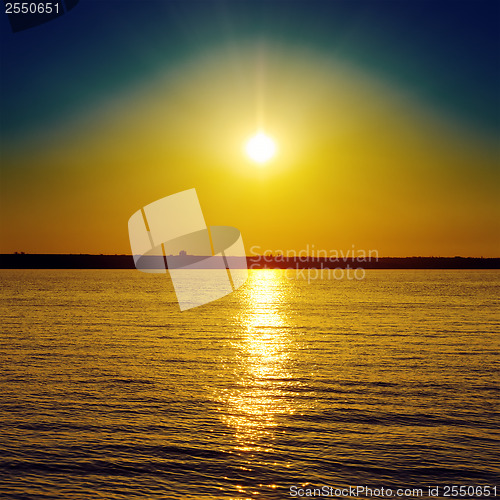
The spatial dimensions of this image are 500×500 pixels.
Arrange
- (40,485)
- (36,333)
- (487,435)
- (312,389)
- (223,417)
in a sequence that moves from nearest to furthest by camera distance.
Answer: (40,485) → (487,435) → (223,417) → (312,389) → (36,333)

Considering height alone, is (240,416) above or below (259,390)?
below

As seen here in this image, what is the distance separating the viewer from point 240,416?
1939cm

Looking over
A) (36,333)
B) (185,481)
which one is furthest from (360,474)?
(36,333)

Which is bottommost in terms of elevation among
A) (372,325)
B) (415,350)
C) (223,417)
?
(223,417)

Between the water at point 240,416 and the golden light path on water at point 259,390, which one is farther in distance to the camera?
the golden light path on water at point 259,390

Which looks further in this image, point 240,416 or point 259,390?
point 259,390

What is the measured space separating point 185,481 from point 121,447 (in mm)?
3168

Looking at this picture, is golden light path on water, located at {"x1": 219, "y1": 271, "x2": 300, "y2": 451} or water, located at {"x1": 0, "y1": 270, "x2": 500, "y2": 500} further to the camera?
golden light path on water, located at {"x1": 219, "y1": 271, "x2": 300, "y2": 451}

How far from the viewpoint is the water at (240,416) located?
14.2m

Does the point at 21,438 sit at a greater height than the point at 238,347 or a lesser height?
lesser

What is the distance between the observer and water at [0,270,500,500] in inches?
561

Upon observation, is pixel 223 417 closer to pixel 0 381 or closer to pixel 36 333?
pixel 0 381

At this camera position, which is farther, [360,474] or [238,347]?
[238,347]

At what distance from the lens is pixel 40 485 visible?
13672mm
